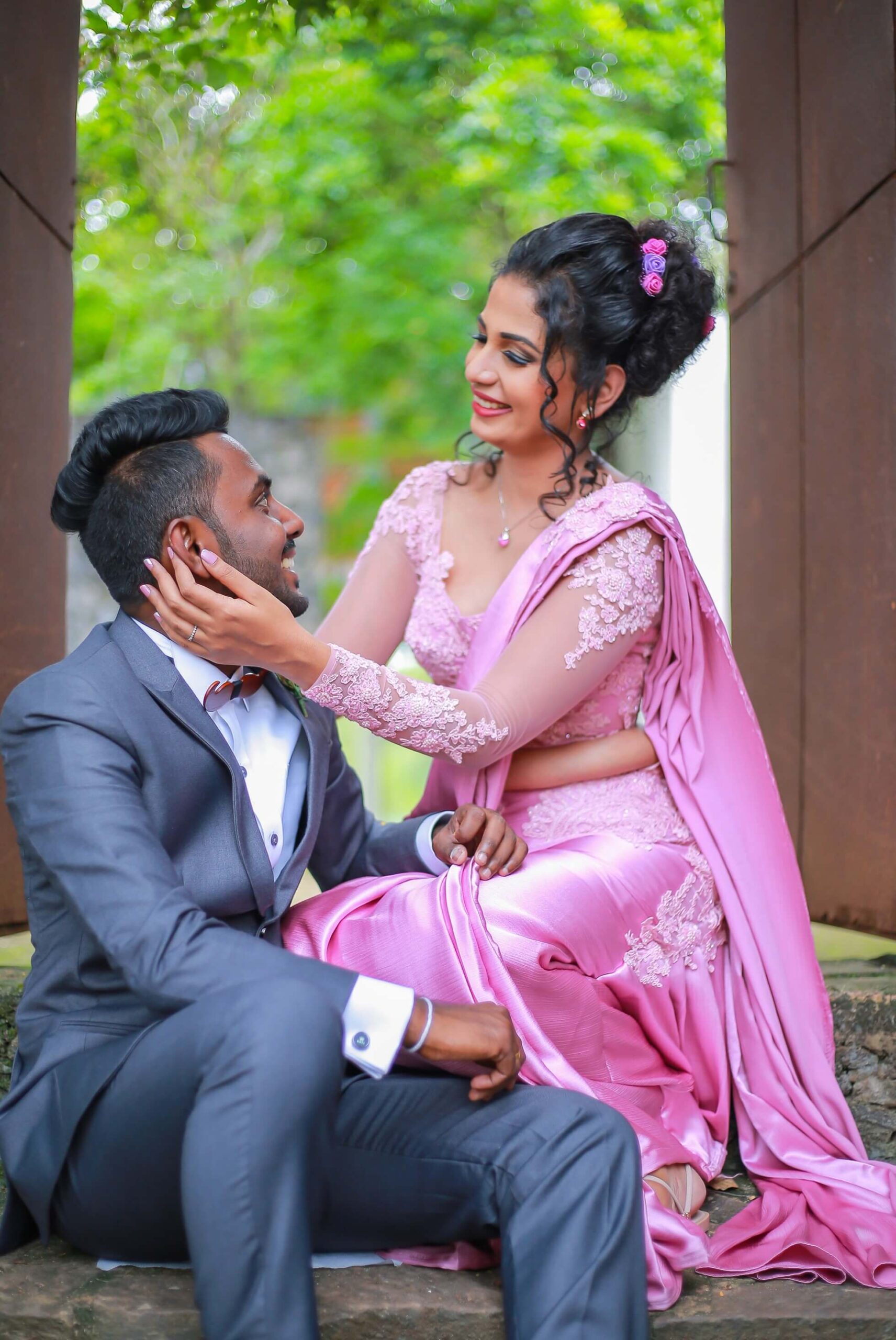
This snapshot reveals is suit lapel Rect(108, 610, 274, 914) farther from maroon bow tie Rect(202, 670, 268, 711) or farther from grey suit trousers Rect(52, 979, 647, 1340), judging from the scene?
grey suit trousers Rect(52, 979, 647, 1340)

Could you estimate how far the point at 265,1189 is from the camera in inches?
66.1

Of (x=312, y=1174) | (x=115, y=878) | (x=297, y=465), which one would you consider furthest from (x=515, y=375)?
(x=297, y=465)

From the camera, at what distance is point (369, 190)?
12852 mm

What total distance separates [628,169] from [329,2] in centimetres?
598

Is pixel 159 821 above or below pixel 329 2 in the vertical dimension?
below

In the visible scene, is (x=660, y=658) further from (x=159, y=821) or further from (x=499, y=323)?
(x=159, y=821)

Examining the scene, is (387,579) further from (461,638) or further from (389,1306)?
(389,1306)

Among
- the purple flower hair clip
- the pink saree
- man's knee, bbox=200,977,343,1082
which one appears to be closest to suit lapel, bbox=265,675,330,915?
the pink saree

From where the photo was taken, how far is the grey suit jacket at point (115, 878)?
188 cm

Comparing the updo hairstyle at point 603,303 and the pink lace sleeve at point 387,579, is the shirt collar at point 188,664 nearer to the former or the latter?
the pink lace sleeve at point 387,579

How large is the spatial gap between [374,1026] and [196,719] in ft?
2.14

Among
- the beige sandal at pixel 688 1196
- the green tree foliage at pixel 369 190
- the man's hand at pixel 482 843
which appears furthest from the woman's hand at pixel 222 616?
the green tree foliage at pixel 369 190

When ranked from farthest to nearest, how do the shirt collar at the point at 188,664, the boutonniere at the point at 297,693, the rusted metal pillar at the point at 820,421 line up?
the rusted metal pillar at the point at 820,421 → the boutonniere at the point at 297,693 → the shirt collar at the point at 188,664

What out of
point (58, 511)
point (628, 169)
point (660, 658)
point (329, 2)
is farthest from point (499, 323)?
point (628, 169)
